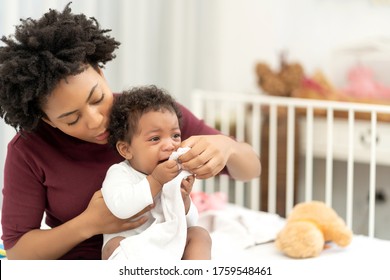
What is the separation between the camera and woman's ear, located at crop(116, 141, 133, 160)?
1263 millimetres

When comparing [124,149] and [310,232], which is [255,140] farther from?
[124,149]

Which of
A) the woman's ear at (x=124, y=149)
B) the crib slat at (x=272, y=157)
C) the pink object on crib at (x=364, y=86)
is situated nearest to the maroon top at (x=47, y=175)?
the woman's ear at (x=124, y=149)

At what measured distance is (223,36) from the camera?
307cm

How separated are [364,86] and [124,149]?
5.45 ft

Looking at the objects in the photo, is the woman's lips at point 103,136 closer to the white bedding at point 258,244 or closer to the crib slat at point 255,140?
the white bedding at point 258,244

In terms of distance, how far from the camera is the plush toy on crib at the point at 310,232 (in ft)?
5.35

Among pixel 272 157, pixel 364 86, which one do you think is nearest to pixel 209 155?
pixel 272 157

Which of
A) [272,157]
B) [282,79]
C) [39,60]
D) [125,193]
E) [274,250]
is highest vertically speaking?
[39,60]

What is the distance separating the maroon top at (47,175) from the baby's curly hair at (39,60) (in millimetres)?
77

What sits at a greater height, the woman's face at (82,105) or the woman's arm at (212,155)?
the woman's face at (82,105)

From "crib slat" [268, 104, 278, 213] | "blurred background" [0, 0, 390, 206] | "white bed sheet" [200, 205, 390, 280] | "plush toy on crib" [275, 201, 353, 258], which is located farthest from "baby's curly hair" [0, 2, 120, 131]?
"crib slat" [268, 104, 278, 213]

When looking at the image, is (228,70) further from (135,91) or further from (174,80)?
(135,91)

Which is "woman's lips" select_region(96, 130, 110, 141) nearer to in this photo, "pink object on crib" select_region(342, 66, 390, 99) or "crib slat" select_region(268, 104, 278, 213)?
"crib slat" select_region(268, 104, 278, 213)

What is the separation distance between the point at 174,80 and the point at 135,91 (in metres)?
1.43
